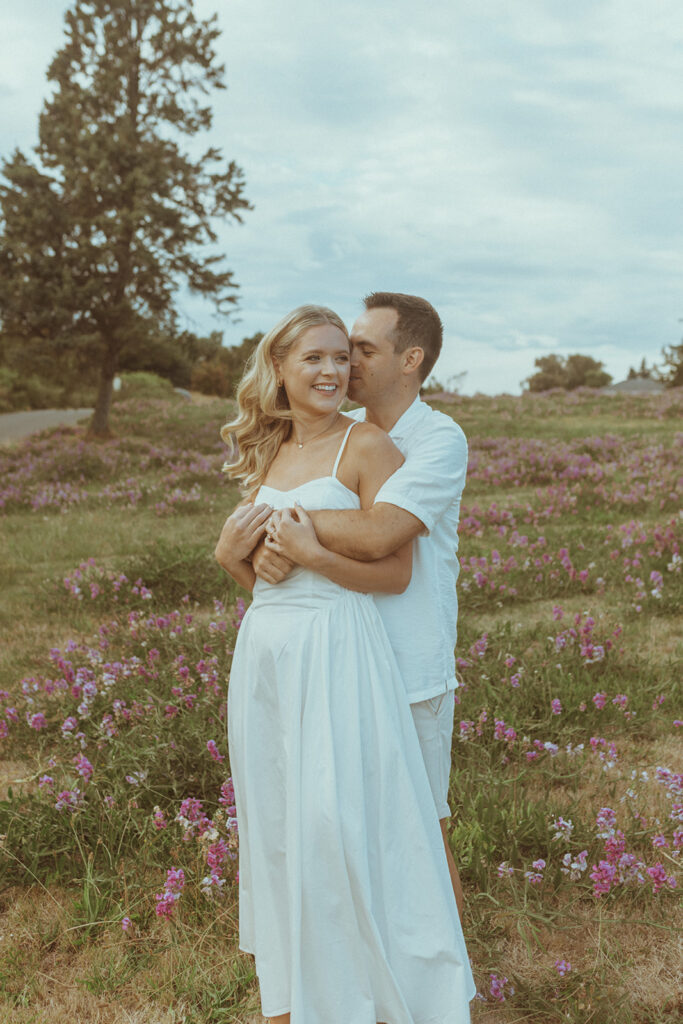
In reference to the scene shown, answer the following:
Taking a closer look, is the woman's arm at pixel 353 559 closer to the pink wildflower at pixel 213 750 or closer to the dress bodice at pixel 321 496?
the dress bodice at pixel 321 496

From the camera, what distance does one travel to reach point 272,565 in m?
2.62

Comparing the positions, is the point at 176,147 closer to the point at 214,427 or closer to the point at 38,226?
the point at 38,226

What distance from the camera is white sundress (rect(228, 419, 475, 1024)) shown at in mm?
2412

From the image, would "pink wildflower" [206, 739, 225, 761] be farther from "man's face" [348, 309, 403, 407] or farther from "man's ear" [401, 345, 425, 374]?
"man's ear" [401, 345, 425, 374]

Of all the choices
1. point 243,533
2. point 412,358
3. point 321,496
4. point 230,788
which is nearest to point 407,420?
point 412,358

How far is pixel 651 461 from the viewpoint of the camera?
13.7 metres

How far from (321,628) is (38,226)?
65.1ft

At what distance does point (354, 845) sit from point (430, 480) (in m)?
1.12

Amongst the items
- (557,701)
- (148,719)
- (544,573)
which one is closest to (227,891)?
(148,719)

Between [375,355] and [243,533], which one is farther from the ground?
[375,355]

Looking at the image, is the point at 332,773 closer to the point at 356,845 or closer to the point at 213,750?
the point at 356,845

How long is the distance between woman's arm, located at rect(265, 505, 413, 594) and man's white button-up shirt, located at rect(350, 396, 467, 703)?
11cm

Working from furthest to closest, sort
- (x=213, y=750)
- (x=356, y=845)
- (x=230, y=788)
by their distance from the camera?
(x=213, y=750), (x=230, y=788), (x=356, y=845)

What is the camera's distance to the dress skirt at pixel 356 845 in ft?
7.91
